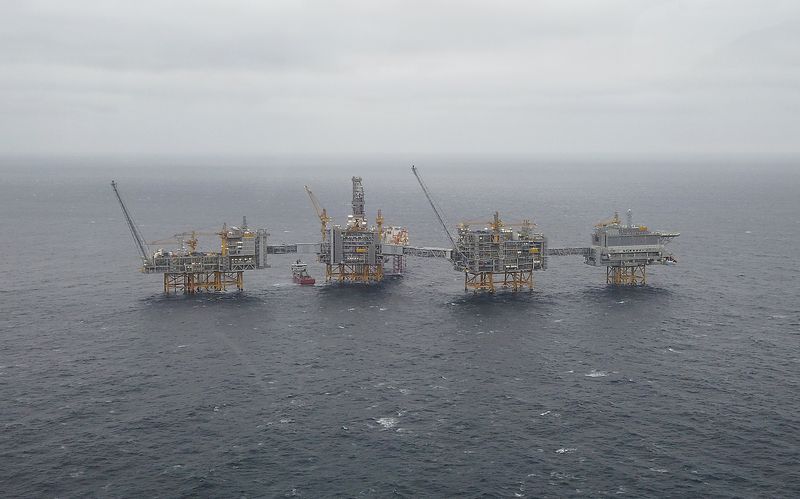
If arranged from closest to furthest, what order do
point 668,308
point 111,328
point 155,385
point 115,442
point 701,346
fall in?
point 115,442
point 155,385
point 701,346
point 111,328
point 668,308

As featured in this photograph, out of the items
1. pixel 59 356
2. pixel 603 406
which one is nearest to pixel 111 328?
pixel 59 356

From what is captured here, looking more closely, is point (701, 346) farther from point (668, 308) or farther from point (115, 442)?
point (115, 442)

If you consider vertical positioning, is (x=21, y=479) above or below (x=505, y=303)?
below

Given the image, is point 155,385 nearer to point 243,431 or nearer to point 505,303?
point 243,431

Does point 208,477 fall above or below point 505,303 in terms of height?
below

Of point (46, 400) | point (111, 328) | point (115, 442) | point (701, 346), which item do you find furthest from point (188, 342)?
point (701, 346)

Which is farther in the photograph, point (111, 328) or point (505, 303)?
point (505, 303)

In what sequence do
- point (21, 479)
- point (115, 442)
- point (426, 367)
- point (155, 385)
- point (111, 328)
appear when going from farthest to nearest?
1. point (111, 328)
2. point (426, 367)
3. point (155, 385)
4. point (115, 442)
5. point (21, 479)

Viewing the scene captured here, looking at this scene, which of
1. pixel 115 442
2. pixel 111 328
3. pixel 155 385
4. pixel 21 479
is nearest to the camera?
pixel 21 479

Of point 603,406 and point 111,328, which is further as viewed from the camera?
point 111,328
